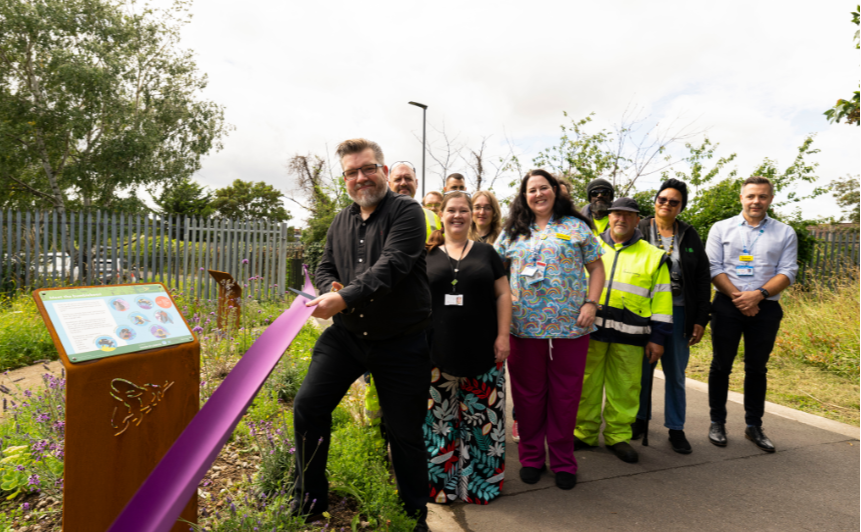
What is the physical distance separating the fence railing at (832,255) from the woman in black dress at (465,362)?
1060cm

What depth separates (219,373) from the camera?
176 inches

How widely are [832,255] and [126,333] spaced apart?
1351cm

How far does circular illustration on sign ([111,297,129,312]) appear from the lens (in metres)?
2.03

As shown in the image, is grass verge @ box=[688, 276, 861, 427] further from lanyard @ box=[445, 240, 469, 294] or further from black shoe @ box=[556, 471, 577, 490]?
lanyard @ box=[445, 240, 469, 294]

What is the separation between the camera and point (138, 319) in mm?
2061

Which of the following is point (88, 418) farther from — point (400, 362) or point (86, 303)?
point (400, 362)

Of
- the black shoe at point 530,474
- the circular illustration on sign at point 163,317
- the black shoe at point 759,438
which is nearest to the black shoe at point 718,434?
the black shoe at point 759,438

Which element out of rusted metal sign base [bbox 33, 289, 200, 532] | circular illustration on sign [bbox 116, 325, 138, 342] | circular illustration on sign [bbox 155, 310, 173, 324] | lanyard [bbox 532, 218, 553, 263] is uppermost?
lanyard [bbox 532, 218, 553, 263]

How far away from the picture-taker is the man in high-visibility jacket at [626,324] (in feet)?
12.4

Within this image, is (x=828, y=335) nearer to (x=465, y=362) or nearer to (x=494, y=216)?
(x=494, y=216)

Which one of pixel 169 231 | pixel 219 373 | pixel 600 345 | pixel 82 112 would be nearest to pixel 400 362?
pixel 600 345

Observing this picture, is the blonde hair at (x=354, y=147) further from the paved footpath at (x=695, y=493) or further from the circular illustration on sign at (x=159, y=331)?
the paved footpath at (x=695, y=493)

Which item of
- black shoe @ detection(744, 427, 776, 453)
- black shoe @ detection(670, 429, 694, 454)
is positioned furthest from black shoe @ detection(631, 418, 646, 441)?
black shoe @ detection(744, 427, 776, 453)

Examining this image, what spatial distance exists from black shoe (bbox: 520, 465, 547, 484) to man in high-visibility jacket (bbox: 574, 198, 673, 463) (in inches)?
31.5
